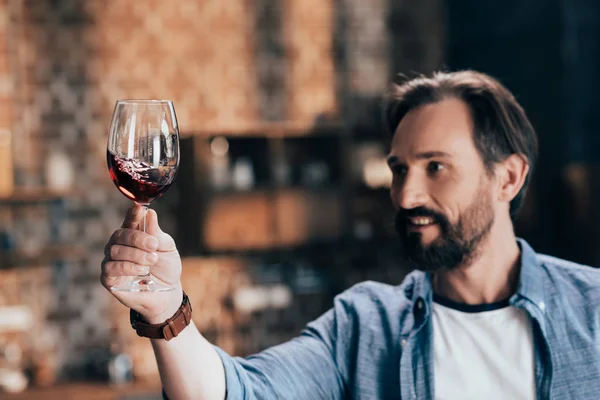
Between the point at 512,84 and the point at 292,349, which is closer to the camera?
the point at 292,349

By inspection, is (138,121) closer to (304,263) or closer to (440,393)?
(440,393)

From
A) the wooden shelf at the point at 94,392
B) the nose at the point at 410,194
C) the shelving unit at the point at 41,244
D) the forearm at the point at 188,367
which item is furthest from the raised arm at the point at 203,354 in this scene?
the shelving unit at the point at 41,244

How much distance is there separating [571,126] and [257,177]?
5.95ft

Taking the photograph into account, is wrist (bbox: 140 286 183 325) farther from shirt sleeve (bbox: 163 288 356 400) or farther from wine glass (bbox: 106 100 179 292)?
shirt sleeve (bbox: 163 288 356 400)

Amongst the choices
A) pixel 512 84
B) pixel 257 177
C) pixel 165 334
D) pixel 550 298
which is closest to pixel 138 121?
pixel 165 334

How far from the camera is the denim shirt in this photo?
5.48ft

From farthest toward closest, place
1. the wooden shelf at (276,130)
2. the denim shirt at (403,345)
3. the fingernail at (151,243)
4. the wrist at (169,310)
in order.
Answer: the wooden shelf at (276,130), the denim shirt at (403,345), the wrist at (169,310), the fingernail at (151,243)

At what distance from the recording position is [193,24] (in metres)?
4.83

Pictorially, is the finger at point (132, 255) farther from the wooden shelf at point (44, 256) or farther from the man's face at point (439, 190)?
the wooden shelf at point (44, 256)

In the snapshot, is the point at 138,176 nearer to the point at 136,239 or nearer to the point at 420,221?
the point at 136,239

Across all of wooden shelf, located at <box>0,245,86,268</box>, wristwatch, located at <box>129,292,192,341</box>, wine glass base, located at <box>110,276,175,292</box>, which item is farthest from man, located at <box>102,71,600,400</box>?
wooden shelf, located at <box>0,245,86,268</box>

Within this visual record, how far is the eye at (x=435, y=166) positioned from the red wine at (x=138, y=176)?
0.80m

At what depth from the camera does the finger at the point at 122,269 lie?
3.89 ft

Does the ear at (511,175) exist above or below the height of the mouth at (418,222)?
above
